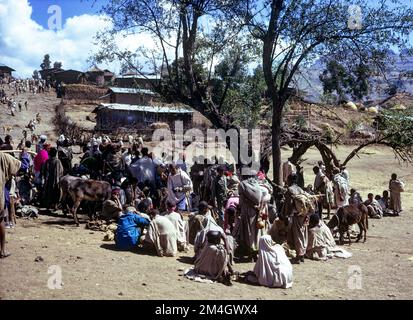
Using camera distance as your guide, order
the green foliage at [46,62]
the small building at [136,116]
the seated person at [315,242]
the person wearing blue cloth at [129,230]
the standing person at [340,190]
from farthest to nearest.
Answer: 1. the green foliage at [46,62]
2. the small building at [136,116]
3. the standing person at [340,190]
4. the seated person at [315,242]
5. the person wearing blue cloth at [129,230]

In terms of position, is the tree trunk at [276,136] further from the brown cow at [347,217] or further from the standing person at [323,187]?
the brown cow at [347,217]

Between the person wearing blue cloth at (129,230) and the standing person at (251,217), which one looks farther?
the person wearing blue cloth at (129,230)

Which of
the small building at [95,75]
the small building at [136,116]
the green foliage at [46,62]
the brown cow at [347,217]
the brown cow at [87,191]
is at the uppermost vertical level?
the green foliage at [46,62]

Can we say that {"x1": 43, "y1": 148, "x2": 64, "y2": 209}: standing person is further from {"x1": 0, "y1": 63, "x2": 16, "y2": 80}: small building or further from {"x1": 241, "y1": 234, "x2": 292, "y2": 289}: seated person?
{"x1": 0, "y1": 63, "x2": 16, "y2": 80}: small building

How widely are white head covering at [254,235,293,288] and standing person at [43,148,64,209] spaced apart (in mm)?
5763

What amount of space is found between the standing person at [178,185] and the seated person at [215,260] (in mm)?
3850

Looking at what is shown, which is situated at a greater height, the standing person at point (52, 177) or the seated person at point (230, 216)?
the standing person at point (52, 177)

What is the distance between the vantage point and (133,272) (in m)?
7.42

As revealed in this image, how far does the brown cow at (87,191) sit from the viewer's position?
1008cm

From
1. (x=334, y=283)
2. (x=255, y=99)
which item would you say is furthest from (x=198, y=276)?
(x=255, y=99)

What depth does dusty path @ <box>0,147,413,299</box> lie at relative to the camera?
255 inches

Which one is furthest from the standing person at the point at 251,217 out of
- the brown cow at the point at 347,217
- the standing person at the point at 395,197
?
the standing person at the point at 395,197

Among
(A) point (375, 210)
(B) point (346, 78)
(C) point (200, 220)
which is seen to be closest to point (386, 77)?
(B) point (346, 78)
